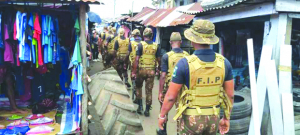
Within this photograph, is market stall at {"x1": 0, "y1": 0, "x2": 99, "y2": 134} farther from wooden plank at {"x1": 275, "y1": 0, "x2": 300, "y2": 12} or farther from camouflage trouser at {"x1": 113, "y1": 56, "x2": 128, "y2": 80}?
camouflage trouser at {"x1": 113, "y1": 56, "x2": 128, "y2": 80}

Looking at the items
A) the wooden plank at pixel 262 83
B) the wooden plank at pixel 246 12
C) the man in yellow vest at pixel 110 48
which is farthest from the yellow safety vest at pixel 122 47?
the wooden plank at pixel 262 83

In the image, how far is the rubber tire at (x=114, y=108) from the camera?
4469mm

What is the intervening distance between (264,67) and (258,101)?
24.5 inches

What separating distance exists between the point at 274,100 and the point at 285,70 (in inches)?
21.4

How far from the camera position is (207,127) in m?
3.25

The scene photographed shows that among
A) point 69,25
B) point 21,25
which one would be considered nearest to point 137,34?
point 69,25

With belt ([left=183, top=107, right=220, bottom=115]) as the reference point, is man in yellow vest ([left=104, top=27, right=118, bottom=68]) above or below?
above

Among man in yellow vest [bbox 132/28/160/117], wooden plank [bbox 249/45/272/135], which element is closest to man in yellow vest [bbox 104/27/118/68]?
man in yellow vest [bbox 132/28/160/117]

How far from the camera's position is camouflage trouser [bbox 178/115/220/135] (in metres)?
3.21

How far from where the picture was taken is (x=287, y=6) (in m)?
4.02

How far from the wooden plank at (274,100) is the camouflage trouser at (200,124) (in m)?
1.51

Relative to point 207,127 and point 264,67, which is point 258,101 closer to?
point 264,67

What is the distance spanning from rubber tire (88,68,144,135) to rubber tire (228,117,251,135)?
172 centimetres

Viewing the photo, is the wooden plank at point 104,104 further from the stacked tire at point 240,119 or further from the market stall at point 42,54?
the stacked tire at point 240,119
